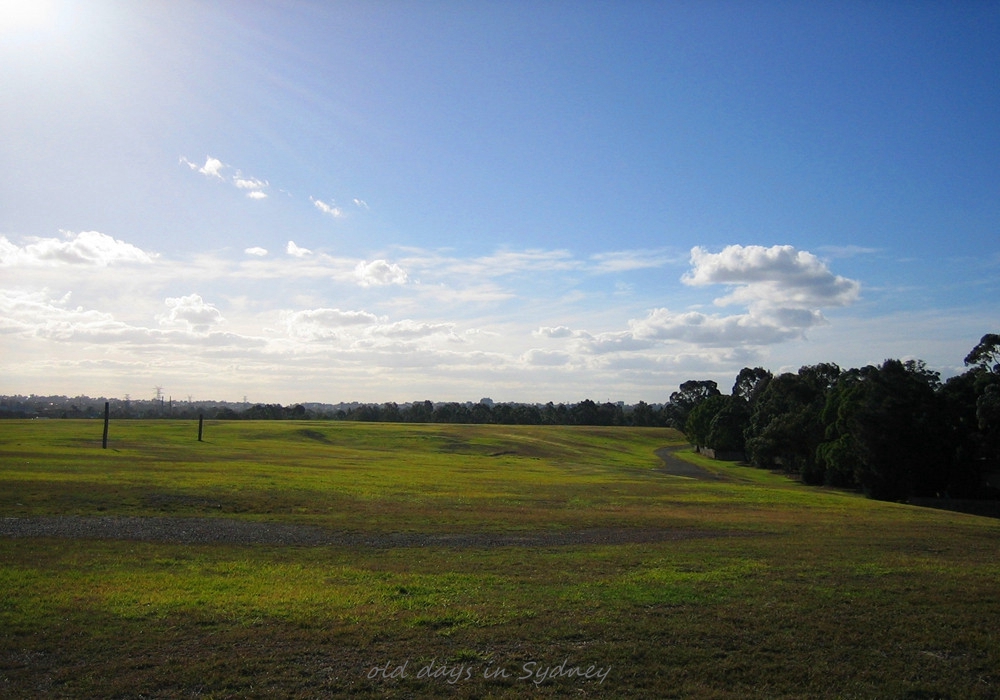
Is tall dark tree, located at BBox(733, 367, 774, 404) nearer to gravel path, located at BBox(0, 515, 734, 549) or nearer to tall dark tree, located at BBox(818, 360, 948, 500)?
tall dark tree, located at BBox(818, 360, 948, 500)

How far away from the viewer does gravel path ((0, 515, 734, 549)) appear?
21641 mm

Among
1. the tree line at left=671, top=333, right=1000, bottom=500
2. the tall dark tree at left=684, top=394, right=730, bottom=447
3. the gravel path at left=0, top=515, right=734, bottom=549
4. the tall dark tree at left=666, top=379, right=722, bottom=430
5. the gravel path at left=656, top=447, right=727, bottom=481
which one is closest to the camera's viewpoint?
the gravel path at left=0, top=515, right=734, bottom=549

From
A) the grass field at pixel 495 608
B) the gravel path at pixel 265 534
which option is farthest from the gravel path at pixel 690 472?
the gravel path at pixel 265 534

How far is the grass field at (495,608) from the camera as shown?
1071cm

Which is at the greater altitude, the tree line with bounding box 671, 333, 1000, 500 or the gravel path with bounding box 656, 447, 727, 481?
the tree line with bounding box 671, 333, 1000, 500

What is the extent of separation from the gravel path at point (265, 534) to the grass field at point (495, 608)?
1.64ft

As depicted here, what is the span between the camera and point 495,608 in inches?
552

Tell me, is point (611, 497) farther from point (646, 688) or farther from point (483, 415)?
point (483, 415)

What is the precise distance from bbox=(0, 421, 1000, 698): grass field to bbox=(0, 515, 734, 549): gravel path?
0.50m

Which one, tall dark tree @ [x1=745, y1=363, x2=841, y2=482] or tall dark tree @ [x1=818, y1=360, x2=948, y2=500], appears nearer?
tall dark tree @ [x1=818, y1=360, x2=948, y2=500]

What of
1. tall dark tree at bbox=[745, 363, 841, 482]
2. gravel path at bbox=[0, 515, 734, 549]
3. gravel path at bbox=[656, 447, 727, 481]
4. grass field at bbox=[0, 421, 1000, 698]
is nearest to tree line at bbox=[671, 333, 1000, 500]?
tall dark tree at bbox=[745, 363, 841, 482]

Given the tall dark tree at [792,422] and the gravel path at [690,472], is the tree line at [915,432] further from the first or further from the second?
the gravel path at [690,472]

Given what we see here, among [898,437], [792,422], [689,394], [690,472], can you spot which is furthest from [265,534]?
[689,394]

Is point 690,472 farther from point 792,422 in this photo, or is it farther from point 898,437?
point 898,437
